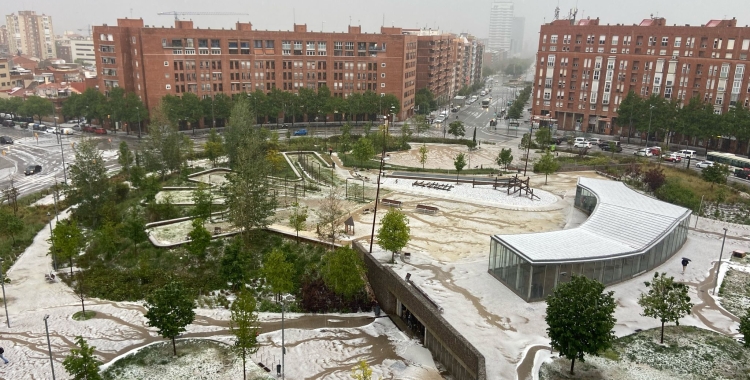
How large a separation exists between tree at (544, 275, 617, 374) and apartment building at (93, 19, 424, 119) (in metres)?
82.5

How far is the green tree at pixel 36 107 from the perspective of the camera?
9969cm

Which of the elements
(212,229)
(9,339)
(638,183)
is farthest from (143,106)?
(638,183)

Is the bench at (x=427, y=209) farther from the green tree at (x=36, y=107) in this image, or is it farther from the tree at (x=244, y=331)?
the green tree at (x=36, y=107)

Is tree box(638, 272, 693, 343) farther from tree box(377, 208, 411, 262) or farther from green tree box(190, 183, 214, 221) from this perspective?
green tree box(190, 183, 214, 221)

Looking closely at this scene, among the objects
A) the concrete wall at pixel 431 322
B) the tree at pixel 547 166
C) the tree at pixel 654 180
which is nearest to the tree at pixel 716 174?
the tree at pixel 654 180

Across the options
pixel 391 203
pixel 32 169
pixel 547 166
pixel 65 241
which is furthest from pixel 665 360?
pixel 32 169

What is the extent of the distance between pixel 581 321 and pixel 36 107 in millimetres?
105801

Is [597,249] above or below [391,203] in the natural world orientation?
above

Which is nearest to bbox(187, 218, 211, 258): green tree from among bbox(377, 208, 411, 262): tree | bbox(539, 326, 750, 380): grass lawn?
bbox(377, 208, 411, 262): tree

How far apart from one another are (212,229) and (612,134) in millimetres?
76924

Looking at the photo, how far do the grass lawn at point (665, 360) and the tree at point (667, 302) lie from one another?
1.06 m

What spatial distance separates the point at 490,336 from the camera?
27391 millimetres

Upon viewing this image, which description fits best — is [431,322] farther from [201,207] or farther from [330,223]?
[201,207]

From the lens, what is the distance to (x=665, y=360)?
26.0 m
